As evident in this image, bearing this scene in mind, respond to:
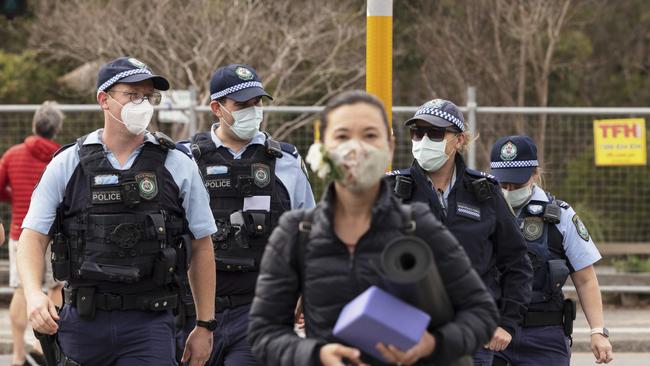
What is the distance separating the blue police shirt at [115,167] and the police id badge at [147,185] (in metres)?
0.10

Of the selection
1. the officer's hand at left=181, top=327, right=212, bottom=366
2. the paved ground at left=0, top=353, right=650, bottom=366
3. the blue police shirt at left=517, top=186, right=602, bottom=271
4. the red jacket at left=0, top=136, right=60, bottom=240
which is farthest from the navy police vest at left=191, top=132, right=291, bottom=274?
the paved ground at left=0, top=353, right=650, bottom=366

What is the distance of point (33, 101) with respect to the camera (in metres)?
22.9

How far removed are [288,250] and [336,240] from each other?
15cm

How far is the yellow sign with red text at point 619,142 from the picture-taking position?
43.5 feet

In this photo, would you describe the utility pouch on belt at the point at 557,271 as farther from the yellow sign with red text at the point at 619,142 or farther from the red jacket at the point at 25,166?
the yellow sign with red text at the point at 619,142

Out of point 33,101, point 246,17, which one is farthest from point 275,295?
point 33,101

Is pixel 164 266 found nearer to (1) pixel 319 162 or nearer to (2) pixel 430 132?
(2) pixel 430 132

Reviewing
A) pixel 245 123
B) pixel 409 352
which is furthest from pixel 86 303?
pixel 409 352

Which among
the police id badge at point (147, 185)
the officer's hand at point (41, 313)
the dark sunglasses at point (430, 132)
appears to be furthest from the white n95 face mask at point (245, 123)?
the officer's hand at point (41, 313)

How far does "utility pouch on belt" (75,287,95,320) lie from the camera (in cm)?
579

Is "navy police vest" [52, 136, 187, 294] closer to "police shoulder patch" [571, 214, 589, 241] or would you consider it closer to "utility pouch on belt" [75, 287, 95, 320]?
"utility pouch on belt" [75, 287, 95, 320]

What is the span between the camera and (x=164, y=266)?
5.88 metres

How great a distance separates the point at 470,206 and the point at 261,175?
→ 1.52 metres

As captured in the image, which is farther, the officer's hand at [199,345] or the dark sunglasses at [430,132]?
the dark sunglasses at [430,132]
